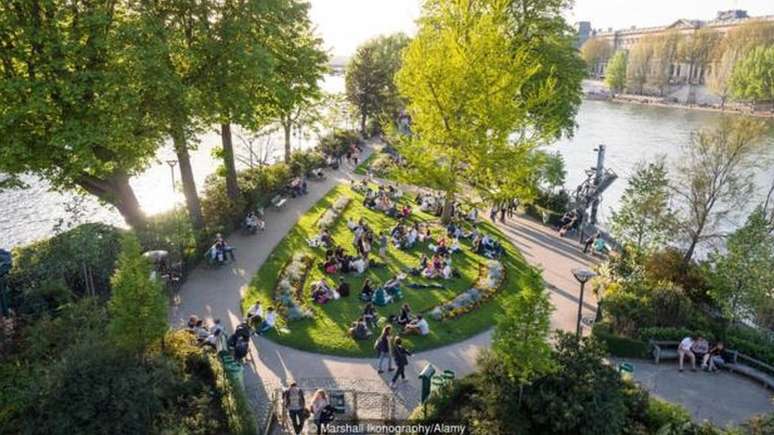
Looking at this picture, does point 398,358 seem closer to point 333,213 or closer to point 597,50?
point 333,213

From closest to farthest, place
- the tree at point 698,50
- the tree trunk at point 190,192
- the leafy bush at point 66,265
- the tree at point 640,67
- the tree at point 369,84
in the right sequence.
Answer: the leafy bush at point 66,265
the tree trunk at point 190,192
the tree at point 369,84
the tree at point 698,50
the tree at point 640,67

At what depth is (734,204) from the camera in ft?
71.7

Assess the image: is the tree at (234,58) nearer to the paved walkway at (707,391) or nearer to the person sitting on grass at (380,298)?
the person sitting on grass at (380,298)

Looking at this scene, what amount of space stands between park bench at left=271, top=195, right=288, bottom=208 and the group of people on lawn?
19.6 meters

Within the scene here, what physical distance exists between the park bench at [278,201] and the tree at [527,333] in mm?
19410

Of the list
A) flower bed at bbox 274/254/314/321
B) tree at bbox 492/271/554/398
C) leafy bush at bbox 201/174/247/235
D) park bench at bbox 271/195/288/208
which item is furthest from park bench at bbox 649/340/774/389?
park bench at bbox 271/195/288/208

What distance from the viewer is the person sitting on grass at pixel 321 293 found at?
697 inches

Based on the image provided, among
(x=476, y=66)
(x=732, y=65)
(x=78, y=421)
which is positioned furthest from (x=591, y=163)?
(x=732, y=65)

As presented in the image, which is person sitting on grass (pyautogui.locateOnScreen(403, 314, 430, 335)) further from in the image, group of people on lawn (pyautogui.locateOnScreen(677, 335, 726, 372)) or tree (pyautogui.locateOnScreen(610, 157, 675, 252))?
tree (pyautogui.locateOnScreen(610, 157, 675, 252))

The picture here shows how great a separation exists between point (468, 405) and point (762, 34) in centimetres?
11226

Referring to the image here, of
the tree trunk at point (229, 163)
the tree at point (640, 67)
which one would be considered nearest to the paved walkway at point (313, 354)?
the tree trunk at point (229, 163)

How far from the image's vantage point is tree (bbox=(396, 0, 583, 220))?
22.0 m

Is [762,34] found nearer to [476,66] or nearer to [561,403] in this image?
[476,66]

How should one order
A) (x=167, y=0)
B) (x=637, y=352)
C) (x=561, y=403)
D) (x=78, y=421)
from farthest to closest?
(x=167, y=0), (x=637, y=352), (x=561, y=403), (x=78, y=421)
